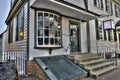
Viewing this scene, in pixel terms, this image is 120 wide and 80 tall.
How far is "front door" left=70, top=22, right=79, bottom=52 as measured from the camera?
849 cm

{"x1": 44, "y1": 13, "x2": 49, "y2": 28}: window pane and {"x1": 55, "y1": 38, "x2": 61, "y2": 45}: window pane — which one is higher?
{"x1": 44, "y1": 13, "x2": 49, "y2": 28}: window pane

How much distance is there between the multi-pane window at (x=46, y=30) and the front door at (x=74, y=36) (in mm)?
1867

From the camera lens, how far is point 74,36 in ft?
28.6

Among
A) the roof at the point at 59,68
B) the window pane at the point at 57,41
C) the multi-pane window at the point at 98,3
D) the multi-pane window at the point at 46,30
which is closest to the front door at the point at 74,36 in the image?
the window pane at the point at 57,41

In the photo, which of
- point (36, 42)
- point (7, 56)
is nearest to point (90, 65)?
point (36, 42)

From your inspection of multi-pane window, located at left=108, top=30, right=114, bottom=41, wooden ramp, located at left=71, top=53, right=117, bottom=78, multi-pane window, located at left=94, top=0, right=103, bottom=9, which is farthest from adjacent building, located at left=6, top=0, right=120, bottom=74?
multi-pane window, located at left=108, top=30, right=114, bottom=41

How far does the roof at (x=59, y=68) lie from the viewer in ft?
16.4

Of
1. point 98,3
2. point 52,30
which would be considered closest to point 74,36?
point 52,30

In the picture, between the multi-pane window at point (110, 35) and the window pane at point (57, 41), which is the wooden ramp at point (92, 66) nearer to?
the window pane at point (57, 41)

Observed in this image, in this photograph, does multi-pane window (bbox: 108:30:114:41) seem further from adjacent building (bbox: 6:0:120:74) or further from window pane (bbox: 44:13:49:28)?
window pane (bbox: 44:13:49:28)

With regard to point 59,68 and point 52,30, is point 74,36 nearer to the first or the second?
point 52,30

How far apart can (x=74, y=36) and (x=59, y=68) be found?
3.68 metres

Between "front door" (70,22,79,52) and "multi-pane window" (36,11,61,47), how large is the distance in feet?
6.12

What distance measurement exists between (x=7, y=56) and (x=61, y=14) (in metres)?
4.16
